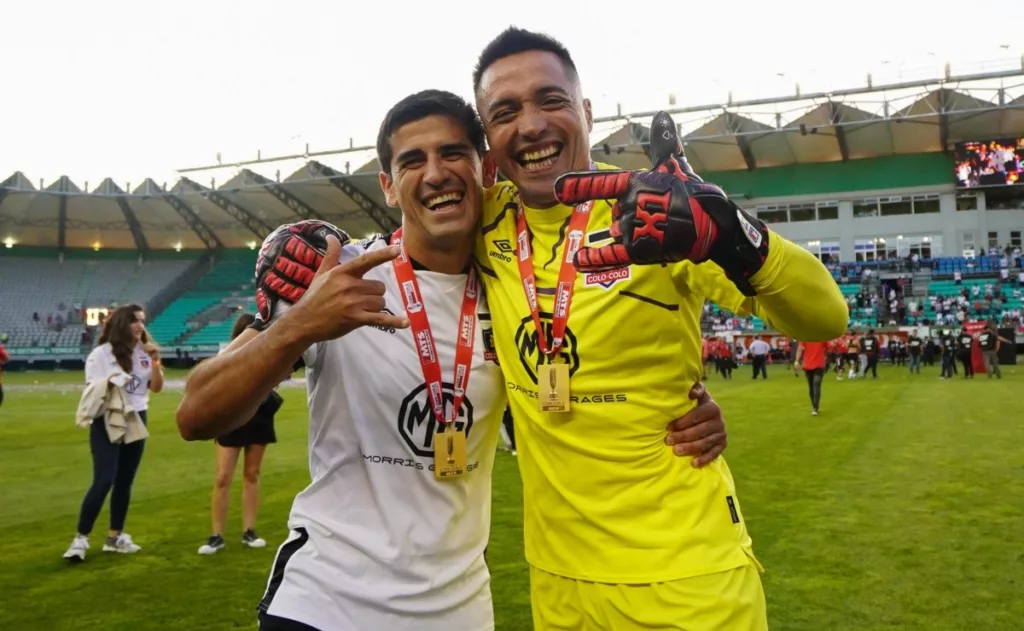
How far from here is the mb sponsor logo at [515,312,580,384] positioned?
2363 mm

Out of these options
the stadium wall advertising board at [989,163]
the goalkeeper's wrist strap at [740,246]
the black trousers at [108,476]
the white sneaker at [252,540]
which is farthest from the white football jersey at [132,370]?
the stadium wall advertising board at [989,163]

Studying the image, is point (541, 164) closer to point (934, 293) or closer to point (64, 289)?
point (934, 293)

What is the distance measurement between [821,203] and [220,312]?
3796cm

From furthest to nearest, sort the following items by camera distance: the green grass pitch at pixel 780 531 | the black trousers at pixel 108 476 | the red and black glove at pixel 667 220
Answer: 1. the black trousers at pixel 108 476
2. the green grass pitch at pixel 780 531
3. the red and black glove at pixel 667 220

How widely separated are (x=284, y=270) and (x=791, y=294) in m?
1.46

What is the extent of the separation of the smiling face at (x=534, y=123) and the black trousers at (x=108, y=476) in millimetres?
5561

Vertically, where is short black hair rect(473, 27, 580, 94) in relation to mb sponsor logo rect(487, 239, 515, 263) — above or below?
above

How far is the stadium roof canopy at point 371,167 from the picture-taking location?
38.6 metres

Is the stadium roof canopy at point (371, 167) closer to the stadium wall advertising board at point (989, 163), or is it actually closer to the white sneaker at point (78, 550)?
the stadium wall advertising board at point (989, 163)

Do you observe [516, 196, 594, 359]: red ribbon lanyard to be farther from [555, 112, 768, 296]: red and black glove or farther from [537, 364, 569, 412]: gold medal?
[555, 112, 768, 296]: red and black glove

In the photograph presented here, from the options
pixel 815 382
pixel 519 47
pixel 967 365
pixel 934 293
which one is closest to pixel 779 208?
pixel 934 293

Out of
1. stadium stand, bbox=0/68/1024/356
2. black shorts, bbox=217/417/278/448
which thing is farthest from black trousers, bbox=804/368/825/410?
stadium stand, bbox=0/68/1024/356

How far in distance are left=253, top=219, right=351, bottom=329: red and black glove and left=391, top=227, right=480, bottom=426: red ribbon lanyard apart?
0.27 metres

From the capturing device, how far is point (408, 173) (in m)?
2.60
